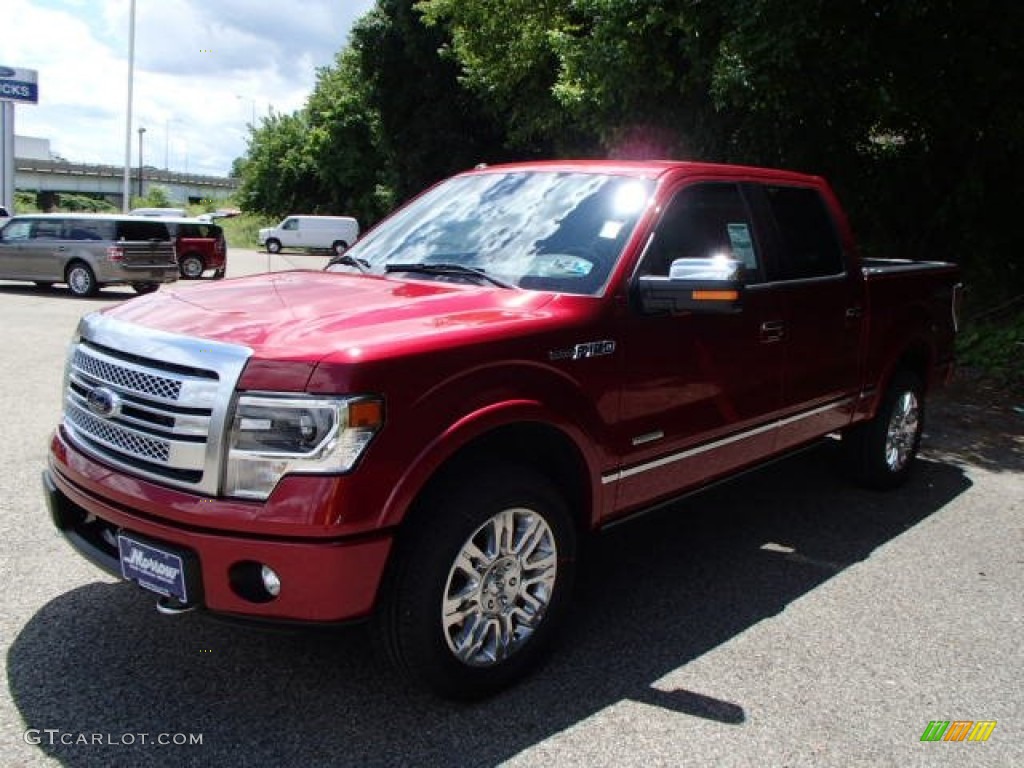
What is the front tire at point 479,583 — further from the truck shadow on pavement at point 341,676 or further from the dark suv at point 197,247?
the dark suv at point 197,247

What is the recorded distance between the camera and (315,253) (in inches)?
1742

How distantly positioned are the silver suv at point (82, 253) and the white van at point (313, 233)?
2422 centimetres

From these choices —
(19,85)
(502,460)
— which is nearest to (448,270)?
(502,460)

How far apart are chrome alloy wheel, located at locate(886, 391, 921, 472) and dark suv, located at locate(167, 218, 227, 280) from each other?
2050 cm

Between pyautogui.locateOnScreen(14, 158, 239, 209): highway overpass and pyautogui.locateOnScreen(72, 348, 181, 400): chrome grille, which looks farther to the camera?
pyautogui.locateOnScreen(14, 158, 239, 209): highway overpass

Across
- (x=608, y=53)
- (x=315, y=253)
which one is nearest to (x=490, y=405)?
(x=608, y=53)

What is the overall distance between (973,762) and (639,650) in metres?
1.20

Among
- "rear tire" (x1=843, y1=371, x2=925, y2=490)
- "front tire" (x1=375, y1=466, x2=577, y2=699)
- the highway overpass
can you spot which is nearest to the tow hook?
"front tire" (x1=375, y1=466, x2=577, y2=699)

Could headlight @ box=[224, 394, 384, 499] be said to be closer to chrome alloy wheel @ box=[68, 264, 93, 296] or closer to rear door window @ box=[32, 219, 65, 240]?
chrome alloy wheel @ box=[68, 264, 93, 296]

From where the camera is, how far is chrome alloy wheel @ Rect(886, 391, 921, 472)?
5680mm

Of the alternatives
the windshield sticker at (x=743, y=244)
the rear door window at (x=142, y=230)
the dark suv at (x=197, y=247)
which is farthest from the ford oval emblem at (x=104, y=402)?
the dark suv at (x=197, y=247)

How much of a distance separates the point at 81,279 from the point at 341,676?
17.1 meters

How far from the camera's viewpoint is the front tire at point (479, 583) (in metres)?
2.80

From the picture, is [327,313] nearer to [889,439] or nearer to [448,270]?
[448,270]
